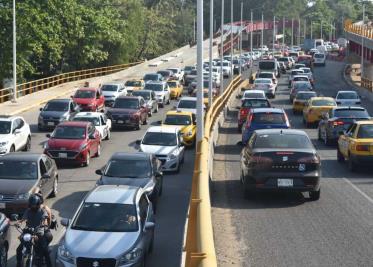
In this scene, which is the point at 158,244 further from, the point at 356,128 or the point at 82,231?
the point at 356,128

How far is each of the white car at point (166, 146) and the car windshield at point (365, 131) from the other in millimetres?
5625

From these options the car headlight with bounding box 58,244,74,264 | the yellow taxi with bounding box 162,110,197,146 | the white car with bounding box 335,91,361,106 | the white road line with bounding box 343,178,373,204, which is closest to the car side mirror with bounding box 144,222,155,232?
the car headlight with bounding box 58,244,74,264

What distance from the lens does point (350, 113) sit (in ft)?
102

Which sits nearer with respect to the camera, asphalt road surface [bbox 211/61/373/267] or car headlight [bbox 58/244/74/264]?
car headlight [bbox 58/244/74/264]

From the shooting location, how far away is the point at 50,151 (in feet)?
86.7

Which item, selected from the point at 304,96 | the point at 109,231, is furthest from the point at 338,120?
the point at 109,231

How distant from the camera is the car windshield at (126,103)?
39125 millimetres

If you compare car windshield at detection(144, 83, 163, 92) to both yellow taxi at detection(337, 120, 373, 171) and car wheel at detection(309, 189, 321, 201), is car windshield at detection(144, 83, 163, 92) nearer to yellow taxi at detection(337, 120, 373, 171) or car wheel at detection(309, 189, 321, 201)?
yellow taxi at detection(337, 120, 373, 171)

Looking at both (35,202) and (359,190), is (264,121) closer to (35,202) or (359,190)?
(359,190)

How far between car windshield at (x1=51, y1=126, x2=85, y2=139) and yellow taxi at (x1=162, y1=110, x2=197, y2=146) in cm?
507

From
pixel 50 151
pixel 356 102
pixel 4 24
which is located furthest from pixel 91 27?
pixel 50 151

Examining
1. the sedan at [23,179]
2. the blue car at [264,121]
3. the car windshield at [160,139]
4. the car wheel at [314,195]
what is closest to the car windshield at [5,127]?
the car windshield at [160,139]

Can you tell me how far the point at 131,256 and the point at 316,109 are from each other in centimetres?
2613

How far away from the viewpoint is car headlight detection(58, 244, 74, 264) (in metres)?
12.7
